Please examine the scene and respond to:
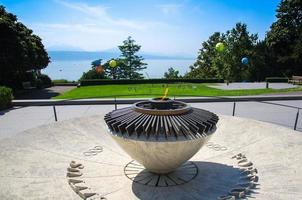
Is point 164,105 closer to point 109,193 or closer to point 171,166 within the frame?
point 171,166

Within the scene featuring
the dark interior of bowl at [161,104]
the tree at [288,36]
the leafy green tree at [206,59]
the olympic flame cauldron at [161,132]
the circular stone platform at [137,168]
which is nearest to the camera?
the circular stone platform at [137,168]

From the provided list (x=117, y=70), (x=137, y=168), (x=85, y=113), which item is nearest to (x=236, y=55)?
(x=117, y=70)

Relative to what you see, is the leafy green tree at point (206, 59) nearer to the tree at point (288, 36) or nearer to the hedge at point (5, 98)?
the tree at point (288, 36)

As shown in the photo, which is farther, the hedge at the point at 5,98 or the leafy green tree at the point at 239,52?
the leafy green tree at the point at 239,52

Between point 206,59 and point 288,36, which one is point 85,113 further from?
point 206,59

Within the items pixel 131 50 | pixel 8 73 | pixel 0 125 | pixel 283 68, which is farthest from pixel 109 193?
pixel 131 50

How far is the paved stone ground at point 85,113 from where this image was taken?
45.6 feet

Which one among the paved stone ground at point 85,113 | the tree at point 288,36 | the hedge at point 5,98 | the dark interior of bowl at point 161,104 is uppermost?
the tree at point 288,36

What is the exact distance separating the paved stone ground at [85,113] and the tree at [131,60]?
151 ft

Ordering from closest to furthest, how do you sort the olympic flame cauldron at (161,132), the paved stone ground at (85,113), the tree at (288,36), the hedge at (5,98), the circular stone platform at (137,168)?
the circular stone platform at (137,168) → the olympic flame cauldron at (161,132) → the paved stone ground at (85,113) → the hedge at (5,98) → the tree at (288,36)

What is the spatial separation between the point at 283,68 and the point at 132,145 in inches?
1882

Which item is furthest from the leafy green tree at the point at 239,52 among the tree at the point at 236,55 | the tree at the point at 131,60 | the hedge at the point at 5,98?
the hedge at the point at 5,98

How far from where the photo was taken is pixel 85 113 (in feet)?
52.5

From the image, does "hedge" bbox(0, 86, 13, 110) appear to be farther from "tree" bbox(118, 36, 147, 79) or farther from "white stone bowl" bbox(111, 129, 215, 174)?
"tree" bbox(118, 36, 147, 79)
